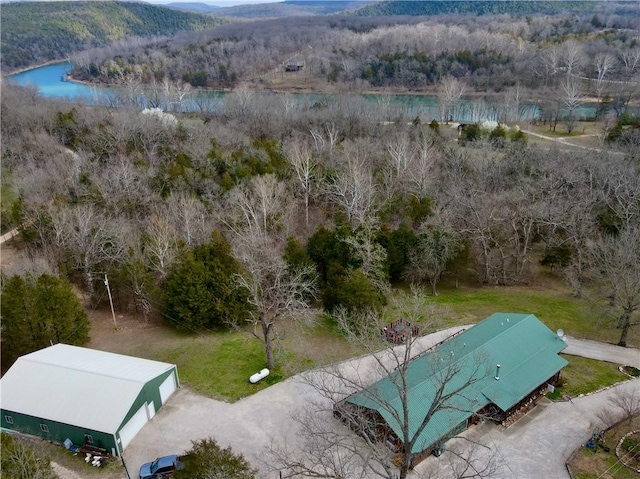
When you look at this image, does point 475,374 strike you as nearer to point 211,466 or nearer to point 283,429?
point 283,429

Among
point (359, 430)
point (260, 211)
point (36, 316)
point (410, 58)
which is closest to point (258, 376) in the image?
point (359, 430)

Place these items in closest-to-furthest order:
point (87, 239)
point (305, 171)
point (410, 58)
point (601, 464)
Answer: point (601, 464)
point (87, 239)
point (305, 171)
point (410, 58)

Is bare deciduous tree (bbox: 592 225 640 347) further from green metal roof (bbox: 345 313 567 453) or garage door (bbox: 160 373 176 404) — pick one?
garage door (bbox: 160 373 176 404)

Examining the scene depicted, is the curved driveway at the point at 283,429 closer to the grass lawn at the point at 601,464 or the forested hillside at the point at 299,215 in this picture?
the grass lawn at the point at 601,464

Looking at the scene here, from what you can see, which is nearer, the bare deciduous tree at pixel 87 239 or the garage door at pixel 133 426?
the garage door at pixel 133 426

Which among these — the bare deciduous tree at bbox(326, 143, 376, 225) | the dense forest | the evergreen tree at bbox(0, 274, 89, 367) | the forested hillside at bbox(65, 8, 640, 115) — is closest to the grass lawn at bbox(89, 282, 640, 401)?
the evergreen tree at bbox(0, 274, 89, 367)

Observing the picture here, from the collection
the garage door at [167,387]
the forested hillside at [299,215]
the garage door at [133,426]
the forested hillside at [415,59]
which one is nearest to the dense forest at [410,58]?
the forested hillside at [415,59]

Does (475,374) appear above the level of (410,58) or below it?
below
